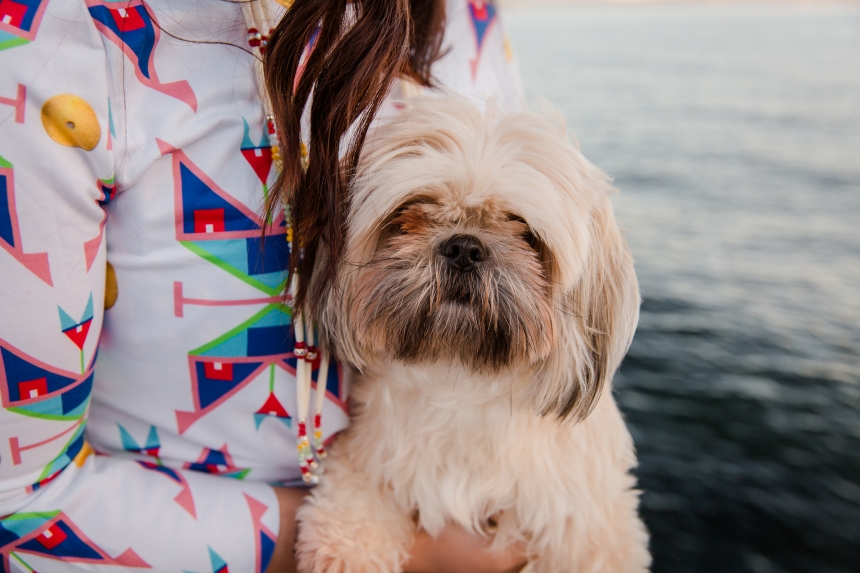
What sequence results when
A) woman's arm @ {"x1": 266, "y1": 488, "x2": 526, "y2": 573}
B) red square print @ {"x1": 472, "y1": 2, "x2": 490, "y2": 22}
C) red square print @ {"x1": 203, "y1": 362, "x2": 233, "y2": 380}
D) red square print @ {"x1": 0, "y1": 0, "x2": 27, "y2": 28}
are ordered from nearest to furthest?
red square print @ {"x1": 0, "y1": 0, "x2": 27, "y2": 28}
red square print @ {"x1": 203, "y1": 362, "x2": 233, "y2": 380}
woman's arm @ {"x1": 266, "y1": 488, "x2": 526, "y2": 573}
red square print @ {"x1": 472, "y1": 2, "x2": 490, "y2": 22}

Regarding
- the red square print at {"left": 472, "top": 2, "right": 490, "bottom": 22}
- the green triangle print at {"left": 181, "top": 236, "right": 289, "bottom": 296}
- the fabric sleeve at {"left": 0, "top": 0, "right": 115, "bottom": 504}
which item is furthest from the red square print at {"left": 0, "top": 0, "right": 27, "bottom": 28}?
the red square print at {"left": 472, "top": 2, "right": 490, "bottom": 22}

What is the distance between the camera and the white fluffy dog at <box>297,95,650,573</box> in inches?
48.9

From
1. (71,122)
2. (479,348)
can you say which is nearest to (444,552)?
(479,348)

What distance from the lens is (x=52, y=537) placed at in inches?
46.1

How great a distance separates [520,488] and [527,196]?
671mm

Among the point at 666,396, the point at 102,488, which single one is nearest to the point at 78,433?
the point at 102,488

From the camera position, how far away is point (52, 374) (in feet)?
3.57

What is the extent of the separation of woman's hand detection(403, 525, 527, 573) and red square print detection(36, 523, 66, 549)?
748 mm

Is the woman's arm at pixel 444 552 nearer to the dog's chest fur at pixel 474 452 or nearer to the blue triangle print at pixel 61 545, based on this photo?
the dog's chest fur at pixel 474 452

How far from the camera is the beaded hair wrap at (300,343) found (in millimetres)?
1188

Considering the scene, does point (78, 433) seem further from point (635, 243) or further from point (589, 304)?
point (635, 243)

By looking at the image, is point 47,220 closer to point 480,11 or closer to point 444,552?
point 444,552

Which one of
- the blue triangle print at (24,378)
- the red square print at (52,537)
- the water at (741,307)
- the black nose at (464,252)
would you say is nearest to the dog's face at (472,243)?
the black nose at (464,252)

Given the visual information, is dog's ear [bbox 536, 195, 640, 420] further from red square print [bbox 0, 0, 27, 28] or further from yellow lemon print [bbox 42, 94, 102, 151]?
red square print [bbox 0, 0, 27, 28]
